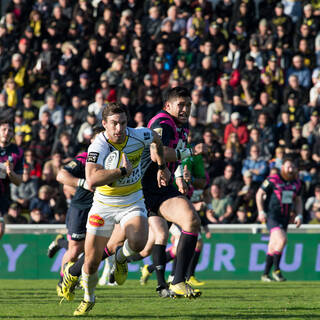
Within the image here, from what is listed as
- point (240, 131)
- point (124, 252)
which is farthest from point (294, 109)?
point (124, 252)

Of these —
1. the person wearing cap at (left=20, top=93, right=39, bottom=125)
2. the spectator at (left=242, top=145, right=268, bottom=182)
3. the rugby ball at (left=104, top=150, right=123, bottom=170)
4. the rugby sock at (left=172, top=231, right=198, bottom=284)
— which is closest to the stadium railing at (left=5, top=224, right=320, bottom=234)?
the spectator at (left=242, top=145, right=268, bottom=182)

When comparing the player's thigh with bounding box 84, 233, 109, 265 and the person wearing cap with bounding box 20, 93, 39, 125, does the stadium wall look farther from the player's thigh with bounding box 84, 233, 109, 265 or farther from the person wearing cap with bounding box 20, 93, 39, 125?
the player's thigh with bounding box 84, 233, 109, 265

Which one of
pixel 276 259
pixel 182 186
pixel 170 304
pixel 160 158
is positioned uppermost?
pixel 160 158

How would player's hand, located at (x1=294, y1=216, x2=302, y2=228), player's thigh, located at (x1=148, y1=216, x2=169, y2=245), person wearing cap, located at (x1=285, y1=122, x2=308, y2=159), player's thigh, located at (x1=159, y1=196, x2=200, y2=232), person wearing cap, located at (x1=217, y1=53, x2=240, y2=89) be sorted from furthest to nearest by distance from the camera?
person wearing cap, located at (x1=217, y1=53, x2=240, y2=89) → person wearing cap, located at (x1=285, y1=122, x2=308, y2=159) → player's hand, located at (x1=294, y1=216, x2=302, y2=228) → player's thigh, located at (x1=148, y1=216, x2=169, y2=245) → player's thigh, located at (x1=159, y1=196, x2=200, y2=232)

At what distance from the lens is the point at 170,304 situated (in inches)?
372

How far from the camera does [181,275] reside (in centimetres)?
924

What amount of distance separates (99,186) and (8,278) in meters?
9.37

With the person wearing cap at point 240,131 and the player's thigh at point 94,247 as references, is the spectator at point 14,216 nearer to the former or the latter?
the person wearing cap at point 240,131

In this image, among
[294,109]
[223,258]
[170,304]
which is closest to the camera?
[170,304]

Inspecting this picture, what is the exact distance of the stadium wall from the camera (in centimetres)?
1659

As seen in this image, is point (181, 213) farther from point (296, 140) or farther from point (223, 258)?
point (296, 140)

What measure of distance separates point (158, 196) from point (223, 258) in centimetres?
721

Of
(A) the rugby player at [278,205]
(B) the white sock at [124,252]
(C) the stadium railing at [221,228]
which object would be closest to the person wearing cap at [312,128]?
(C) the stadium railing at [221,228]

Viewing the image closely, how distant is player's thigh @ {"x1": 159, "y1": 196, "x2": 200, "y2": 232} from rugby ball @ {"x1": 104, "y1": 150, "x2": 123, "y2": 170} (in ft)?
4.73
